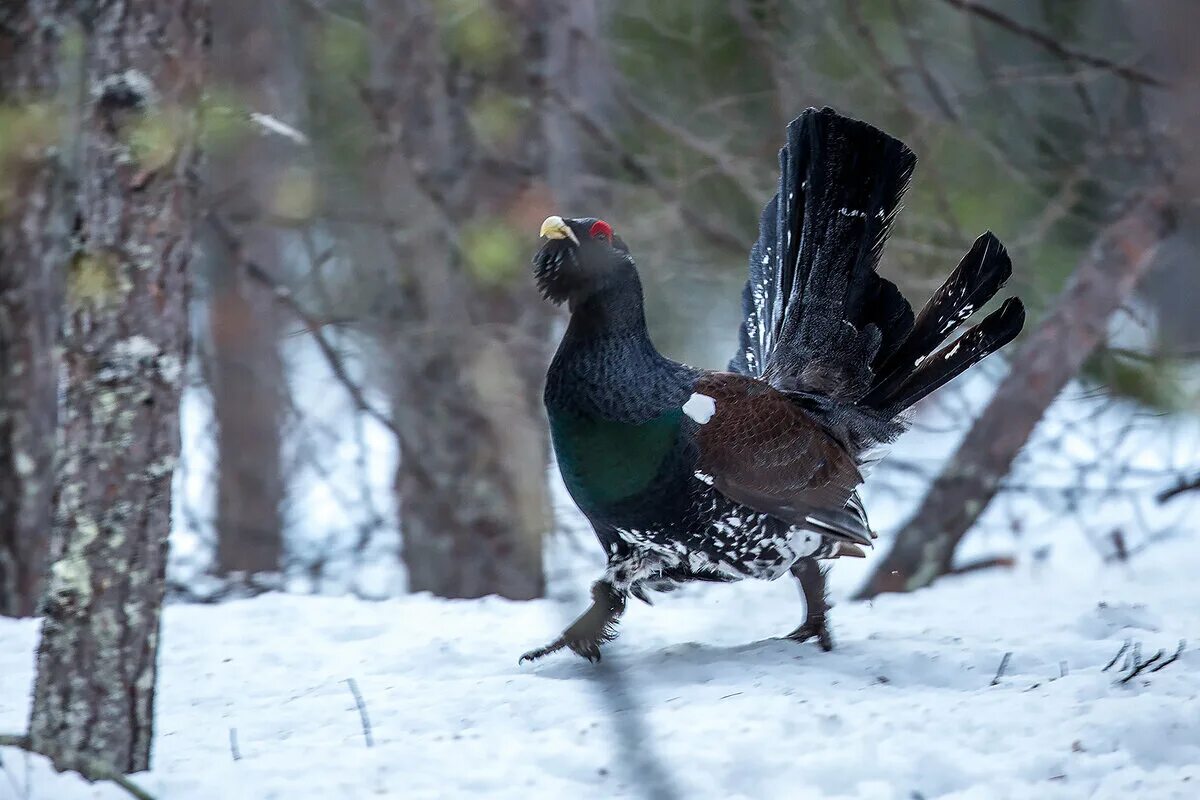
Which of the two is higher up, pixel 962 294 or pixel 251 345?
pixel 251 345

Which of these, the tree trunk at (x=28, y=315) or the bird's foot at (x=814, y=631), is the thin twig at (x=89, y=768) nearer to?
the bird's foot at (x=814, y=631)

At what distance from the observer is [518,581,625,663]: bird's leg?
347 cm

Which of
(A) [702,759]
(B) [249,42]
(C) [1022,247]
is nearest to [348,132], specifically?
(B) [249,42]

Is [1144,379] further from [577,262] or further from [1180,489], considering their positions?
[577,262]

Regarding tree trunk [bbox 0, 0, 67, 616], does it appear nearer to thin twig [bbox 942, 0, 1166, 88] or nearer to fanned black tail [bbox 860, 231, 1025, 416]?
fanned black tail [bbox 860, 231, 1025, 416]

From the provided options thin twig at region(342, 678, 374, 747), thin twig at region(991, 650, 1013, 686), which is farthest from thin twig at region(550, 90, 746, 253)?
thin twig at region(342, 678, 374, 747)

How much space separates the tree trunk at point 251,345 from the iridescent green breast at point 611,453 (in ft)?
15.1

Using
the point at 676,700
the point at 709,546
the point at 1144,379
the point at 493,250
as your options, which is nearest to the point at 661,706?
the point at 676,700

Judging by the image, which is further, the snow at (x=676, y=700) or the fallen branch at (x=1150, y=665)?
the fallen branch at (x=1150, y=665)

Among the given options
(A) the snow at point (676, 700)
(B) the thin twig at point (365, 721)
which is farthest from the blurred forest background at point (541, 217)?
(B) the thin twig at point (365, 721)

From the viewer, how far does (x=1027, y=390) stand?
6035 mm

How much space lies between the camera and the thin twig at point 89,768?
216cm

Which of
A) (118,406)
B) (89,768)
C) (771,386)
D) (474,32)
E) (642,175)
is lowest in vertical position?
(89,768)

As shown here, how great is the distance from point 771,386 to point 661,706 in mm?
1308
